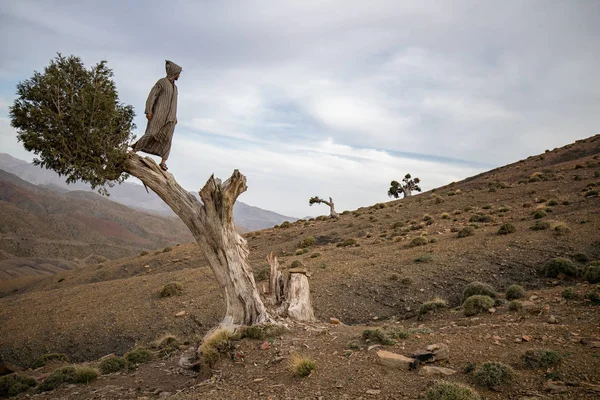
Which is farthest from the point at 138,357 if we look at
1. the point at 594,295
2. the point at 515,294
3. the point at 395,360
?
the point at 594,295

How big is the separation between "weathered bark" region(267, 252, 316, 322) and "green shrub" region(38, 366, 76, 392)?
6.02m

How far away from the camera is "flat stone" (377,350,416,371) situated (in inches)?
269

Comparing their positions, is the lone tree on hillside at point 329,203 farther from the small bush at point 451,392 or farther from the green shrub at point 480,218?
A: the small bush at point 451,392

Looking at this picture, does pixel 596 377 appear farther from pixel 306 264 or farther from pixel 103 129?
pixel 306 264

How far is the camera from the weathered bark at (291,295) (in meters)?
10.9

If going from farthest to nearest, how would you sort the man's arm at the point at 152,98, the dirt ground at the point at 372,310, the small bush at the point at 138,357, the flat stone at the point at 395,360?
the small bush at the point at 138,357
the man's arm at the point at 152,98
the flat stone at the point at 395,360
the dirt ground at the point at 372,310

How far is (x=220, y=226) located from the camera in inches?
353

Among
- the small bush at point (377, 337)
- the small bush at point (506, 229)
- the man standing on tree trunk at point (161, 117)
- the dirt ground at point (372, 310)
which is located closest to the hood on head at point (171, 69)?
the man standing on tree trunk at point (161, 117)

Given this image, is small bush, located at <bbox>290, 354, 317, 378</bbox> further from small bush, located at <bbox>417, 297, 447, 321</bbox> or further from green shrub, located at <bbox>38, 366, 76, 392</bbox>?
green shrub, located at <bbox>38, 366, 76, 392</bbox>

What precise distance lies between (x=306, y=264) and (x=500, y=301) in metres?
12.3

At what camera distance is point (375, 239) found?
27.9 metres

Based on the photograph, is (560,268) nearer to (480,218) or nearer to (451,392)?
(451,392)

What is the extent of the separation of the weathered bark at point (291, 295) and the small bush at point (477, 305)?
4998 millimetres

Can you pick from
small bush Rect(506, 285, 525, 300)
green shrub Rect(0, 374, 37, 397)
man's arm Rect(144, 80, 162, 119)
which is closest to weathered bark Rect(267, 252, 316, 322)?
man's arm Rect(144, 80, 162, 119)
